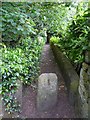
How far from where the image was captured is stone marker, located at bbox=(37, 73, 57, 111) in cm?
293

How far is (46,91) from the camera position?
9.61 ft

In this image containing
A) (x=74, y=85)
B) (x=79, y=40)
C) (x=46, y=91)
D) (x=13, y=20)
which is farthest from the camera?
(x=79, y=40)

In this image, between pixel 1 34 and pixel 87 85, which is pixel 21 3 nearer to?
pixel 1 34

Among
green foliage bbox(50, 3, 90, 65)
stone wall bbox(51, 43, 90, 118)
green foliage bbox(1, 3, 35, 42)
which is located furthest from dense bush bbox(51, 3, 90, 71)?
green foliage bbox(1, 3, 35, 42)

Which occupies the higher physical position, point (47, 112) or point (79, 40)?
point (79, 40)

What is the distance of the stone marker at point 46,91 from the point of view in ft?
9.62

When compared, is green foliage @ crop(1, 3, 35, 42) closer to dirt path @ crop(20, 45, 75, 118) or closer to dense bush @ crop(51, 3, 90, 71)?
dense bush @ crop(51, 3, 90, 71)

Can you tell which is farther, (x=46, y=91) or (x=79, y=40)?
(x=79, y=40)

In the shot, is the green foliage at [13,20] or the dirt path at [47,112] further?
the dirt path at [47,112]

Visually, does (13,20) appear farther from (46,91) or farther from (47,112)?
(47,112)

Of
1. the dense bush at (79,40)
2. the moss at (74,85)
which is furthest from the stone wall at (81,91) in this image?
the dense bush at (79,40)

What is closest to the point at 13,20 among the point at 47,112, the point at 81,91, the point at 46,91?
the point at 46,91

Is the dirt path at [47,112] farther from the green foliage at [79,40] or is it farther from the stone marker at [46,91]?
the green foliage at [79,40]

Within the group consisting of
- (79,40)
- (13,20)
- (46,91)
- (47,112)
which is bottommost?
(47,112)
